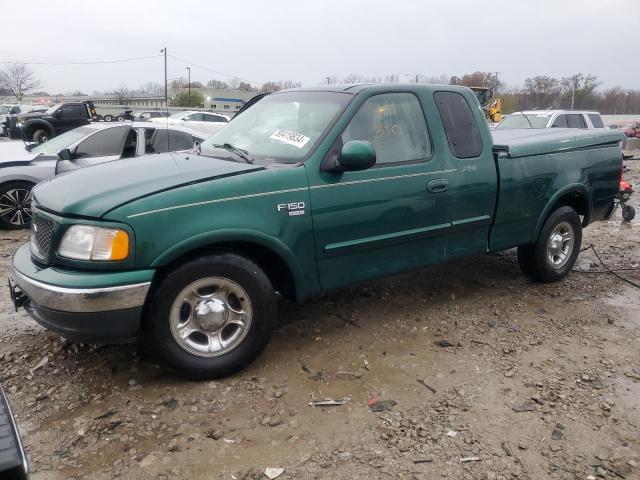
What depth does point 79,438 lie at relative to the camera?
9.16ft

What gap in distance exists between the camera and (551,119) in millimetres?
13195

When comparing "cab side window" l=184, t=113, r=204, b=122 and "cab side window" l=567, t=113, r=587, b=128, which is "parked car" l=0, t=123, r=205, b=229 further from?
"cab side window" l=184, t=113, r=204, b=122

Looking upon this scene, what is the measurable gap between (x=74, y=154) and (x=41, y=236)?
4.77 meters

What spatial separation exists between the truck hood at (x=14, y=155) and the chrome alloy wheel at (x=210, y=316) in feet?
18.3

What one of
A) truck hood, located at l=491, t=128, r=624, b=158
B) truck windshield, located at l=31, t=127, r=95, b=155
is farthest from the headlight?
truck windshield, located at l=31, t=127, r=95, b=155

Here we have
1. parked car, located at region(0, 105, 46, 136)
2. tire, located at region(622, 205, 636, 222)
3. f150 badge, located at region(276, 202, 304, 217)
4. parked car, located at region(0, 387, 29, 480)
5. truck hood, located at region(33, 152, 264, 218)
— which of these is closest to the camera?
parked car, located at region(0, 387, 29, 480)

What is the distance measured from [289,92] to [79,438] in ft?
9.62

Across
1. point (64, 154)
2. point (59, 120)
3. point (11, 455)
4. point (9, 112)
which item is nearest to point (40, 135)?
point (59, 120)

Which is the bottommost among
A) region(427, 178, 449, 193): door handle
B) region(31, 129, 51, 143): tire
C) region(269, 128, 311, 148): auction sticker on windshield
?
region(427, 178, 449, 193): door handle

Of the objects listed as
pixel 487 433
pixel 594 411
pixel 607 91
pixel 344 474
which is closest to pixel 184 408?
pixel 344 474

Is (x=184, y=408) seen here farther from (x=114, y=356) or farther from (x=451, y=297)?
(x=451, y=297)

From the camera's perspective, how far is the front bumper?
112 inches

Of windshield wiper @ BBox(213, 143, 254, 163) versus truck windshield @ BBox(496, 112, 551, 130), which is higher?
truck windshield @ BBox(496, 112, 551, 130)

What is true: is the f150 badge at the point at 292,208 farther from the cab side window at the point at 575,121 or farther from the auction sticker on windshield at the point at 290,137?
the cab side window at the point at 575,121
